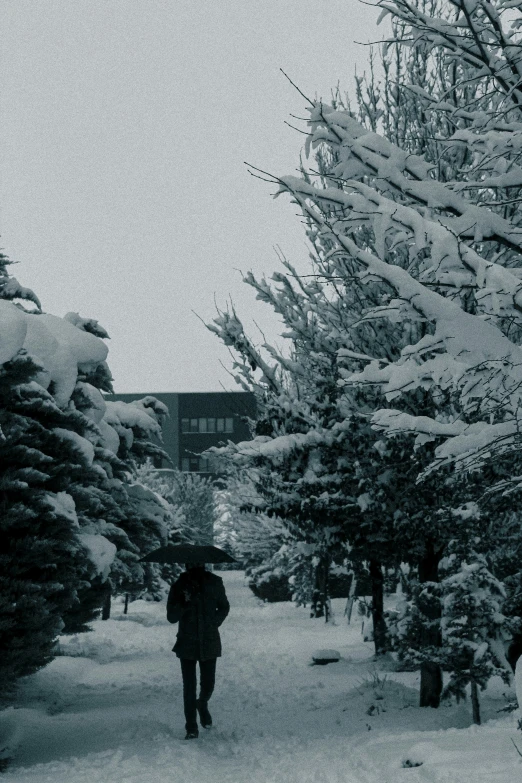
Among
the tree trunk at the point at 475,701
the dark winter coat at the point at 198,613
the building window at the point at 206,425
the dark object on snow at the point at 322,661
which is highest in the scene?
the building window at the point at 206,425

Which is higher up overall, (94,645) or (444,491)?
(444,491)

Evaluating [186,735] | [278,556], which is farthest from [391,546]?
[278,556]

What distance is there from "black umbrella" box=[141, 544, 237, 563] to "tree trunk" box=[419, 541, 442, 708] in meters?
2.07

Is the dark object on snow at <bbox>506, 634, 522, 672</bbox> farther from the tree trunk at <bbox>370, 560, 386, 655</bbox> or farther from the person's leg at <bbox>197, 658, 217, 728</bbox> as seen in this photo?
the tree trunk at <bbox>370, 560, 386, 655</bbox>

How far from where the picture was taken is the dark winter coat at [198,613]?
27.9 feet

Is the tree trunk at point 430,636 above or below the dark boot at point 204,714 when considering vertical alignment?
above

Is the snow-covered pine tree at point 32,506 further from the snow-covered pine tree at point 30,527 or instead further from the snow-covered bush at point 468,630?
the snow-covered bush at point 468,630

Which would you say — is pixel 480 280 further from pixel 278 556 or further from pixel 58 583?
pixel 278 556

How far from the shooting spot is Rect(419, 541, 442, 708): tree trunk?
8.66 metres

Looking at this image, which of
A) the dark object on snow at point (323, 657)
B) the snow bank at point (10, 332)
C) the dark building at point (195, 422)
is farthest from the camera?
the dark building at point (195, 422)

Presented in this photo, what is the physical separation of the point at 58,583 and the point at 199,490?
38.8 metres

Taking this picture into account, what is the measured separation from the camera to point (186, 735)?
313 inches

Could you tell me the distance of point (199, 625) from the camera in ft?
28.1

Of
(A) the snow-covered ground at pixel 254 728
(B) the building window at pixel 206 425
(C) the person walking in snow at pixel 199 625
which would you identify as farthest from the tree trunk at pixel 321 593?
(B) the building window at pixel 206 425
